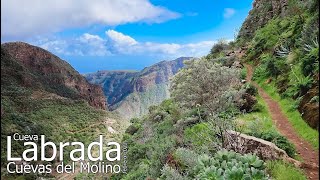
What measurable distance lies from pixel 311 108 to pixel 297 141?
51.6 inches

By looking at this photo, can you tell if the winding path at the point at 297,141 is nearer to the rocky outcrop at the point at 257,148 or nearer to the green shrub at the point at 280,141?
the rocky outcrop at the point at 257,148

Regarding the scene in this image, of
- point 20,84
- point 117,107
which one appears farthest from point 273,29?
point 117,107

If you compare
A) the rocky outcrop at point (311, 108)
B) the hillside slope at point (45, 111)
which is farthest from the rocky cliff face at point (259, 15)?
the hillside slope at point (45, 111)

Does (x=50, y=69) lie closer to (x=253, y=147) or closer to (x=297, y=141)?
(x=297, y=141)

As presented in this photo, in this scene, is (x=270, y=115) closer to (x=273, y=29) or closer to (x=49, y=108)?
(x=273, y=29)

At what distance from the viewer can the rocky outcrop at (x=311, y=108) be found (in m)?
11.8

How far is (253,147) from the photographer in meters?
9.03

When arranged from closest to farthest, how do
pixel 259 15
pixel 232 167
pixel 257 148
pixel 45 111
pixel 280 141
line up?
pixel 232 167 → pixel 257 148 → pixel 280 141 → pixel 259 15 → pixel 45 111

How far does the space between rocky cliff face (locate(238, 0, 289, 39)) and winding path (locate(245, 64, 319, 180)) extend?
21.3 metres

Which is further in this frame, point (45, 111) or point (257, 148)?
point (45, 111)

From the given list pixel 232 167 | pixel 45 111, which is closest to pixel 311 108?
pixel 232 167

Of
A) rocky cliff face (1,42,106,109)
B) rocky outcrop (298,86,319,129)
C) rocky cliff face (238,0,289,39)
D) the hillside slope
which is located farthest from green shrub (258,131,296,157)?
rocky cliff face (1,42,106,109)

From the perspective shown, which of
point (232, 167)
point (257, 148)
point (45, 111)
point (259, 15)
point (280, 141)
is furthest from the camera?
point (45, 111)

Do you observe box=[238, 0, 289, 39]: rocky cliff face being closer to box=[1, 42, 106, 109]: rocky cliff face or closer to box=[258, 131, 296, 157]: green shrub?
box=[258, 131, 296, 157]: green shrub
